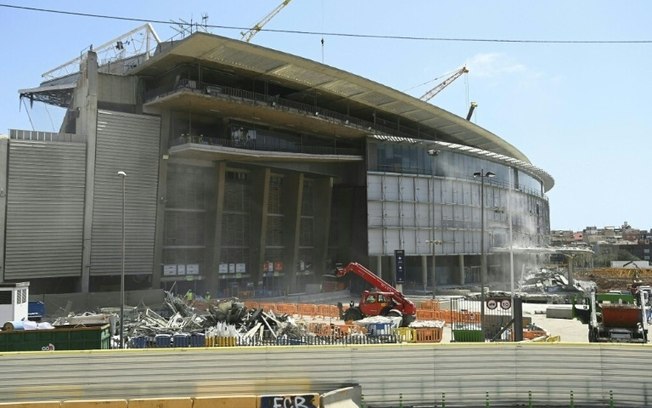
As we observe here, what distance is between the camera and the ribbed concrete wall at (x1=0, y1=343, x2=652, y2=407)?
13.5 meters

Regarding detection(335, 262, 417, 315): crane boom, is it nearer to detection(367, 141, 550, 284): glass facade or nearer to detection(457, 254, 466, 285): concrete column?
detection(367, 141, 550, 284): glass facade

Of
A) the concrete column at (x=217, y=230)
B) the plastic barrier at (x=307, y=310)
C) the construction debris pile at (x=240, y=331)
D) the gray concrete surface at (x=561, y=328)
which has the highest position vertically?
the concrete column at (x=217, y=230)

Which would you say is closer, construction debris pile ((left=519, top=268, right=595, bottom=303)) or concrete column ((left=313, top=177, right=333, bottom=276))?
construction debris pile ((left=519, top=268, right=595, bottom=303))

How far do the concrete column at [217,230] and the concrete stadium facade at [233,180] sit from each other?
16cm

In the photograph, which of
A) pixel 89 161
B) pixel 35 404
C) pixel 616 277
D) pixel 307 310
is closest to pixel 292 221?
pixel 307 310

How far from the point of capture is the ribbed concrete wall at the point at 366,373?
13.5m

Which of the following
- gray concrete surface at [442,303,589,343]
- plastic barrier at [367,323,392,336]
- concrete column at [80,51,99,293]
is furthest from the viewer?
concrete column at [80,51,99,293]

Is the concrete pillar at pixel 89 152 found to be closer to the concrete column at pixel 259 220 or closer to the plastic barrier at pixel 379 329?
the concrete column at pixel 259 220

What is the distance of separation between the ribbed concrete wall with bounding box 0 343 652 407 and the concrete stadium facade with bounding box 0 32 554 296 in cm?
2263

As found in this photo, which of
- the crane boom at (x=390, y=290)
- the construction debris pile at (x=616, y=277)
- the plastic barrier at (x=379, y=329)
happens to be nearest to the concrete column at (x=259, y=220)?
the crane boom at (x=390, y=290)

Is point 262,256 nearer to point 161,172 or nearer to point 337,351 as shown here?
point 161,172

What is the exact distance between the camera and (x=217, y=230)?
1850 inches

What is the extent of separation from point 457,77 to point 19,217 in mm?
100322

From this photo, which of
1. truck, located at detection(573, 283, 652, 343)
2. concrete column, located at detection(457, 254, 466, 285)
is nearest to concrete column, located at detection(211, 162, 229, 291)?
concrete column, located at detection(457, 254, 466, 285)
